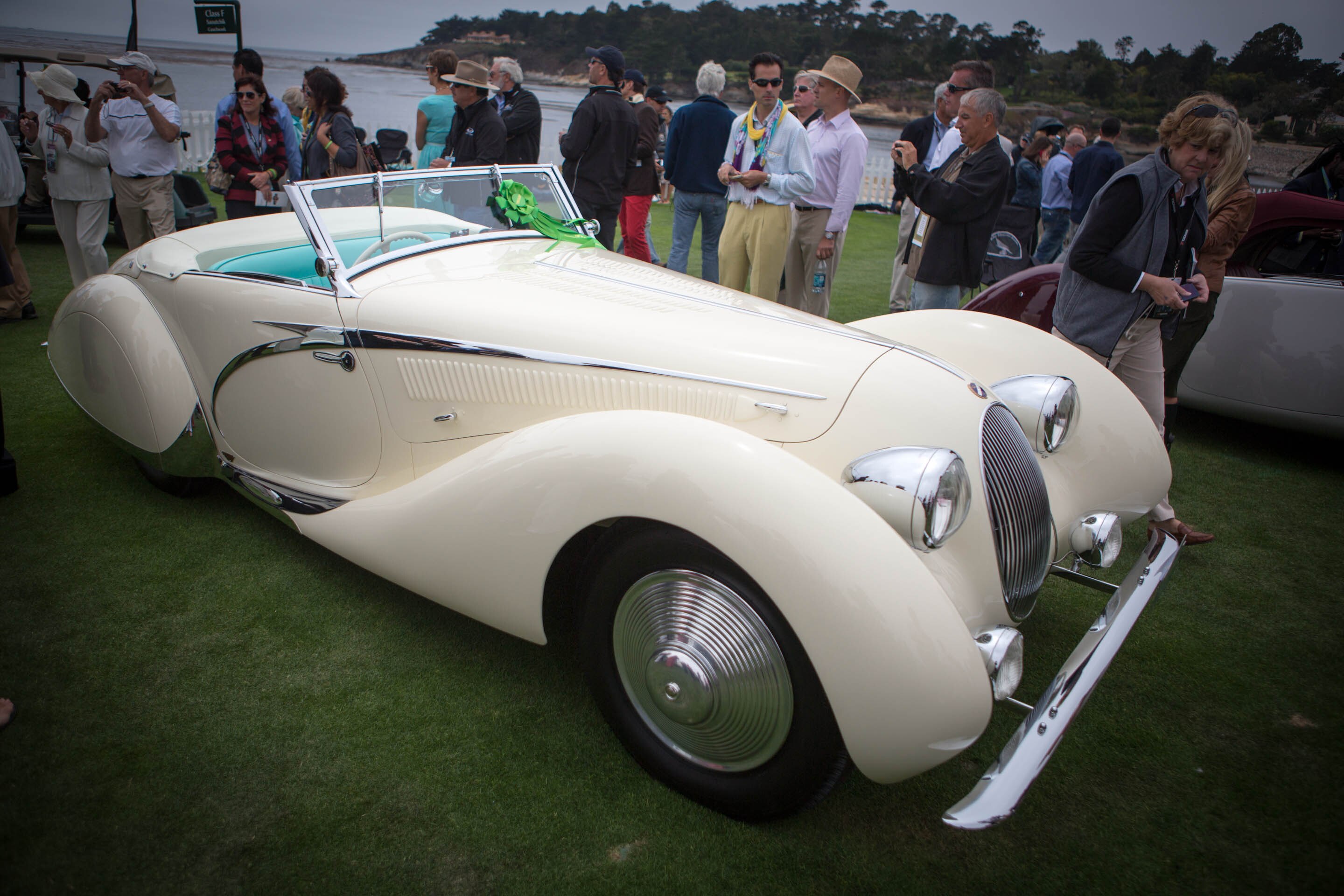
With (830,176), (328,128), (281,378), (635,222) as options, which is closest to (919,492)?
(281,378)

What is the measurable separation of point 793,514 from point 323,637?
1.69 meters

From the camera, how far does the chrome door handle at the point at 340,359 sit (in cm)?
234

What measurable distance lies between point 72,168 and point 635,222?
413 centimetres

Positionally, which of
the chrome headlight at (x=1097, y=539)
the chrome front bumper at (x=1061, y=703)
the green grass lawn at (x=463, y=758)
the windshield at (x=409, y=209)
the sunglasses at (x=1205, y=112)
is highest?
the sunglasses at (x=1205, y=112)

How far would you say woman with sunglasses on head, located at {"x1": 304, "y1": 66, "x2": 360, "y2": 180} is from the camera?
5.09 meters

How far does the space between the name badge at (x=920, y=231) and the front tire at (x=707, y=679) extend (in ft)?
9.94

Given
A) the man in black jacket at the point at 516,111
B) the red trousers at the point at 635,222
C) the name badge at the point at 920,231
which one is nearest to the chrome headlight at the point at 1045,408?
the name badge at the point at 920,231

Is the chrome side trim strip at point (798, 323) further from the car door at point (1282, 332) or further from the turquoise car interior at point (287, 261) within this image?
the car door at point (1282, 332)

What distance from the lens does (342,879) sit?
1.60 metres

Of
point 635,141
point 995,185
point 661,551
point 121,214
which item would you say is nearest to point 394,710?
point 661,551

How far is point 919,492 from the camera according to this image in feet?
5.28

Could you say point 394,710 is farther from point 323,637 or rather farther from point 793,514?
point 793,514

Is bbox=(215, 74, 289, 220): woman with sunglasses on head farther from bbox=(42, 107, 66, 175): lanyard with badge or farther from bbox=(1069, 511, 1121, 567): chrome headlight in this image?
bbox=(1069, 511, 1121, 567): chrome headlight

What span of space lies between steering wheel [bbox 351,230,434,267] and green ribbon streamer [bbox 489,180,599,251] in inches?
12.1
